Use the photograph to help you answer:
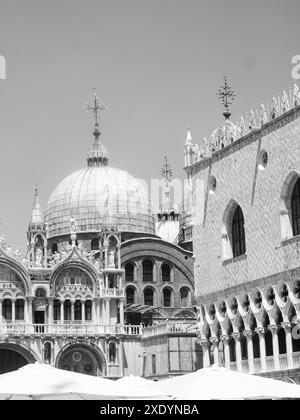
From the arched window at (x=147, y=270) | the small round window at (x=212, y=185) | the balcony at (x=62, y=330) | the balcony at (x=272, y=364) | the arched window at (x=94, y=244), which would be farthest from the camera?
the arched window at (x=94, y=244)

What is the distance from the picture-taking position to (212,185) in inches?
1766

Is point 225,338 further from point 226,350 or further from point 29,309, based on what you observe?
point 29,309

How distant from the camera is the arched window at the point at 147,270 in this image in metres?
60.4

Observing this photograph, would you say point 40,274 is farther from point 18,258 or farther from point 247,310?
point 247,310

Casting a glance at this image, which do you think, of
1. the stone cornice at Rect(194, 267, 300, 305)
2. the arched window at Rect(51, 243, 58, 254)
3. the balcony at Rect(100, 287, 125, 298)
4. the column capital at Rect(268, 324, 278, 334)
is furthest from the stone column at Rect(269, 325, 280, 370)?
the arched window at Rect(51, 243, 58, 254)

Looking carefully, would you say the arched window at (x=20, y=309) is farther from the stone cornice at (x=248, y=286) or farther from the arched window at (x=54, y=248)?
the arched window at (x=54, y=248)

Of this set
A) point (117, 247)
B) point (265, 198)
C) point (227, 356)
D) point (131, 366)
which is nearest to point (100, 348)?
point (131, 366)

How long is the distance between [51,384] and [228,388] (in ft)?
13.9

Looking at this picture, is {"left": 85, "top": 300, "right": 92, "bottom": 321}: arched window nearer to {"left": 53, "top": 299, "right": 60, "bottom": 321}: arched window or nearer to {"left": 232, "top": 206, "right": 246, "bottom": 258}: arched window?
{"left": 53, "top": 299, "right": 60, "bottom": 321}: arched window

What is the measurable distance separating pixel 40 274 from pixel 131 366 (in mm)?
7375

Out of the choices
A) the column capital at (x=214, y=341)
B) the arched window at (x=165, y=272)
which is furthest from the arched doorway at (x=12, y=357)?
the arched window at (x=165, y=272)

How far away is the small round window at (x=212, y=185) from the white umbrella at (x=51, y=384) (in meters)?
25.2

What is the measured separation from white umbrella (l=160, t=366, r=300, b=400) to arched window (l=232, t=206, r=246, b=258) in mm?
20409

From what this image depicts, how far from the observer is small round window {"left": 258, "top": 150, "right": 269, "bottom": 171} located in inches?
1576
